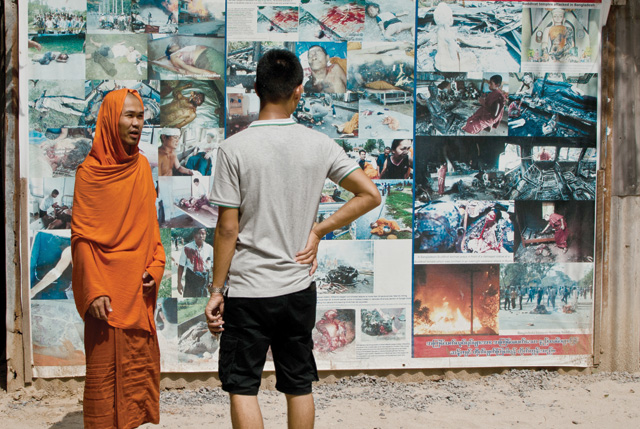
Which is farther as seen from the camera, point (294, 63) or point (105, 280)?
point (105, 280)

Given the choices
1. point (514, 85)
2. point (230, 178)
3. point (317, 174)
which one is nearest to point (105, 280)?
point (230, 178)

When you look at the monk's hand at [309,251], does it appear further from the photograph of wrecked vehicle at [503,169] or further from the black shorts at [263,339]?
the photograph of wrecked vehicle at [503,169]

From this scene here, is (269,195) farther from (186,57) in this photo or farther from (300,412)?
(186,57)

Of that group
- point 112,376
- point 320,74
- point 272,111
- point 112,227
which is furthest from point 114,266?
point 320,74

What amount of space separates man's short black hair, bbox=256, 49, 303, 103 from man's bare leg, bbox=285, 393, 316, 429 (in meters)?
1.35

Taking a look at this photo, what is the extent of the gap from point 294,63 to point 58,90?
2360 mm

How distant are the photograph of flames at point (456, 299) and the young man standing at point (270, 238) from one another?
1.95 m

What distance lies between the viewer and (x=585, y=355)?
4.93 metres

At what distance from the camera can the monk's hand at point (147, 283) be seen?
3678 millimetres

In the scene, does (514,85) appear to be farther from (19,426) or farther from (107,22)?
(19,426)

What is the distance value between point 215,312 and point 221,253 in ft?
0.88

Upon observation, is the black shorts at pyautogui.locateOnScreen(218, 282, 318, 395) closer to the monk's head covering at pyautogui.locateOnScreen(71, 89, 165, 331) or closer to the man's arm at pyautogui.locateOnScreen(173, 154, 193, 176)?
the monk's head covering at pyautogui.locateOnScreen(71, 89, 165, 331)

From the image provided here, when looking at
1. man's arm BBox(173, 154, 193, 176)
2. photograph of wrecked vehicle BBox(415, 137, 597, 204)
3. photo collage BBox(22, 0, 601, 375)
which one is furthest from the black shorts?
→ photograph of wrecked vehicle BBox(415, 137, 597, 204)

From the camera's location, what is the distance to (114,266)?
354 cm
